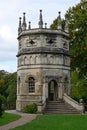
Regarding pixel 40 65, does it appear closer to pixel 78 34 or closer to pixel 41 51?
pixel 41 51

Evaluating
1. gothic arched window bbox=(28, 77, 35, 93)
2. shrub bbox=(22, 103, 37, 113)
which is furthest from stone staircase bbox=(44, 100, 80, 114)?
gothic arched window bbox=(28, 77, 35, 93)

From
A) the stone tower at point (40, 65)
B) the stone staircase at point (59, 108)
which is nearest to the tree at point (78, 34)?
the stone tower at point (40, 65)

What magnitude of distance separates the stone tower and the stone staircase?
2.81 ft

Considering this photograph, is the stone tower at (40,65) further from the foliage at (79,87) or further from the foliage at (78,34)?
the foliage at (79,87)

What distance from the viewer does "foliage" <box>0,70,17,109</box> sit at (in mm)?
60094

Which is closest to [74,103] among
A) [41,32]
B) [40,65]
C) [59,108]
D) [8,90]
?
[59,108]

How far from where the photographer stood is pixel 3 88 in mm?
68688

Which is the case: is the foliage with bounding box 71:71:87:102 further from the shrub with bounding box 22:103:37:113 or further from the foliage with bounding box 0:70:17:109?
the shrub with bounding box 22:103:37:113

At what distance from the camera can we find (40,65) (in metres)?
37.8

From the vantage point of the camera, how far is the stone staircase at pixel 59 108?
34994mm

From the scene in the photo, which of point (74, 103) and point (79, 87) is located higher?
point (79, 87)

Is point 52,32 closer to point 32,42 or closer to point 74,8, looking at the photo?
point 32,42

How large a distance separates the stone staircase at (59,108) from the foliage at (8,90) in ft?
→ 64.7

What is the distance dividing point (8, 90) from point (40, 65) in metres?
27.3
